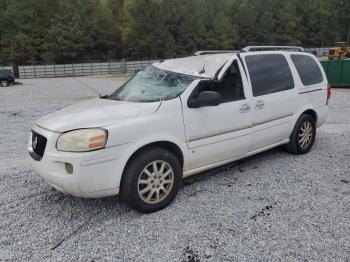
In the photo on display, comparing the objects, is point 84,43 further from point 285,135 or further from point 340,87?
point 285,135

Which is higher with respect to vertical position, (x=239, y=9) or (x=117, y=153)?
(x=239, y=9)

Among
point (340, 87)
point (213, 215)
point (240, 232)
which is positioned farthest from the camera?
point (340, 87)

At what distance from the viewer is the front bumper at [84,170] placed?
323cm

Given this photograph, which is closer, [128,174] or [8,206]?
[128,174]

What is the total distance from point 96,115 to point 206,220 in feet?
5.14

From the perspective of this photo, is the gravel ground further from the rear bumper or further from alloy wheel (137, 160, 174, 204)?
the rear bumper

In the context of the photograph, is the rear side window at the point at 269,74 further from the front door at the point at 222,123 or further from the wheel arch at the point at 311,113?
the wheel arch at the point at 311,113

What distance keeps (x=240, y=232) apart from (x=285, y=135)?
2331 mm

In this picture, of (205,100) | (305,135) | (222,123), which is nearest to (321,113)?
(305,135)

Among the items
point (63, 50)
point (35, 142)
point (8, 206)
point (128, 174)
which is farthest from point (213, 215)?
point (63, 50)

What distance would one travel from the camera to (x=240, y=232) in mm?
3275

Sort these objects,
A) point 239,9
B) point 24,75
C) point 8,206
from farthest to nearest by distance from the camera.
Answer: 1. point 239,9
2. point 24,75
3. point 8,206

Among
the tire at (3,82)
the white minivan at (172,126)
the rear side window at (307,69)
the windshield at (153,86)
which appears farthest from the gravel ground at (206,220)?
the tire at (3,82)

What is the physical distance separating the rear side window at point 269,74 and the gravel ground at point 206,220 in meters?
1.14
